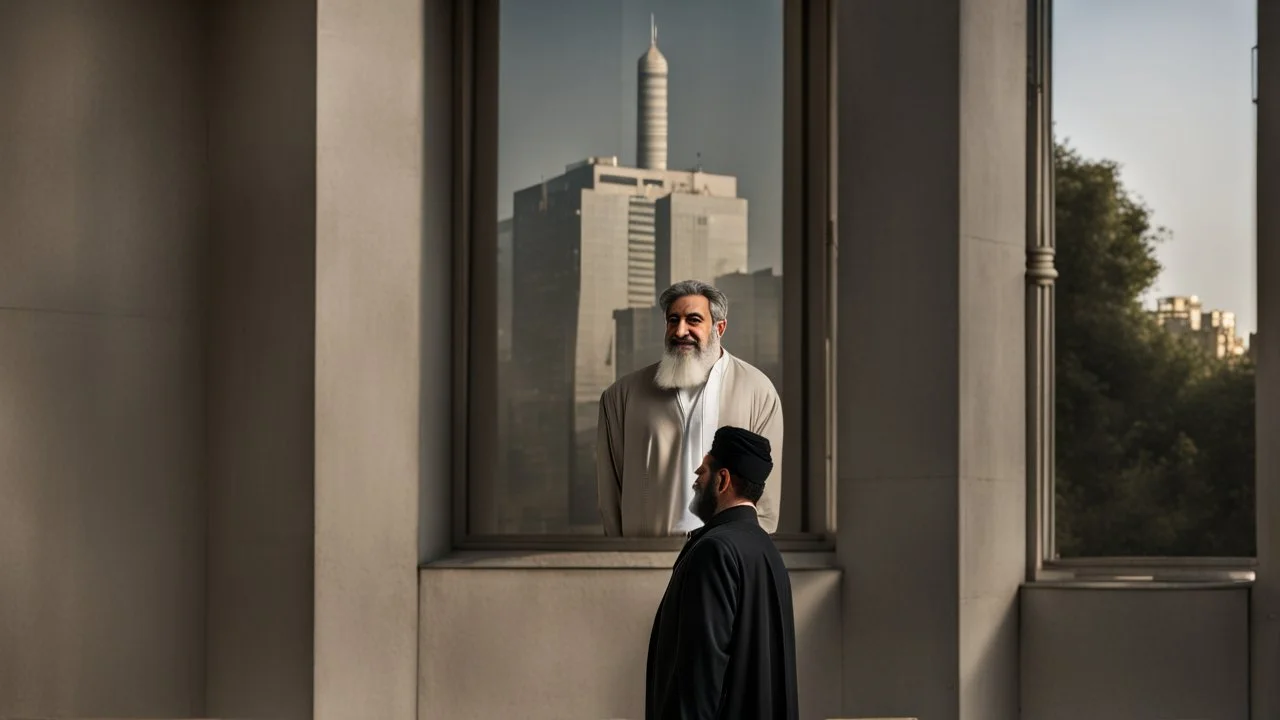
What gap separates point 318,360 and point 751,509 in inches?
110

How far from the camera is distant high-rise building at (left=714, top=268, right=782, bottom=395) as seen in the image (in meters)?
7.75

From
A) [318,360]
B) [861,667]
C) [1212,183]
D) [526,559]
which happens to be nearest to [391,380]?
[318,360]

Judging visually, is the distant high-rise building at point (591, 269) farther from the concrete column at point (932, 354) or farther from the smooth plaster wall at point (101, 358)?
the smooth plaster wall at point (101, 358)

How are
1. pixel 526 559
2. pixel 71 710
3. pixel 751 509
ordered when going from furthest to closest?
pixel 526 559 → pixel 71 710 → pixel 751 509

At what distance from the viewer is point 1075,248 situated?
7.69 m

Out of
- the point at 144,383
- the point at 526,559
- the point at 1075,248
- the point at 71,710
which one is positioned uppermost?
the point at 1075,248

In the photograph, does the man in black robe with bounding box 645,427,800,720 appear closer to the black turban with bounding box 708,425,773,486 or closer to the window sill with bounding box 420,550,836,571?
the black turban with bounding box 708,425,773,486

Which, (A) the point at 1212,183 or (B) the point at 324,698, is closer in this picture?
(B) the point at 324,698

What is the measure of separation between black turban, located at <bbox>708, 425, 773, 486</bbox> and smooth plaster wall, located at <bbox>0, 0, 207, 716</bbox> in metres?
3.33

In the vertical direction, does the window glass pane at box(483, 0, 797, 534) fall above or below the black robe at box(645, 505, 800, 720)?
above

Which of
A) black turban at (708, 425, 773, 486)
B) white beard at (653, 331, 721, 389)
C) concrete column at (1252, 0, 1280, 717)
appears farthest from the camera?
concrete column at (1252, 0, 1280, 717)

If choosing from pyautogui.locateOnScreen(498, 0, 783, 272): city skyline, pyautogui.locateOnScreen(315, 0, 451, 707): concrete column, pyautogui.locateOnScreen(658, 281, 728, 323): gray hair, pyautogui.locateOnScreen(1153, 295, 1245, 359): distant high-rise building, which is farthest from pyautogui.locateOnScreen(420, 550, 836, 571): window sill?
pyautogui.locateOnScreen(1153, 295, 1245, 359): distant high-rise building

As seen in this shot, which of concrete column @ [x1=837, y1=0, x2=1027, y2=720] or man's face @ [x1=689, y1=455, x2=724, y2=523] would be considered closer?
man's face @ [x1=689, y1=455, x2=724, y2=523]

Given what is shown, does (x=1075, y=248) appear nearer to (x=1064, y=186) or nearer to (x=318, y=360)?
(x=1064, y=186)
